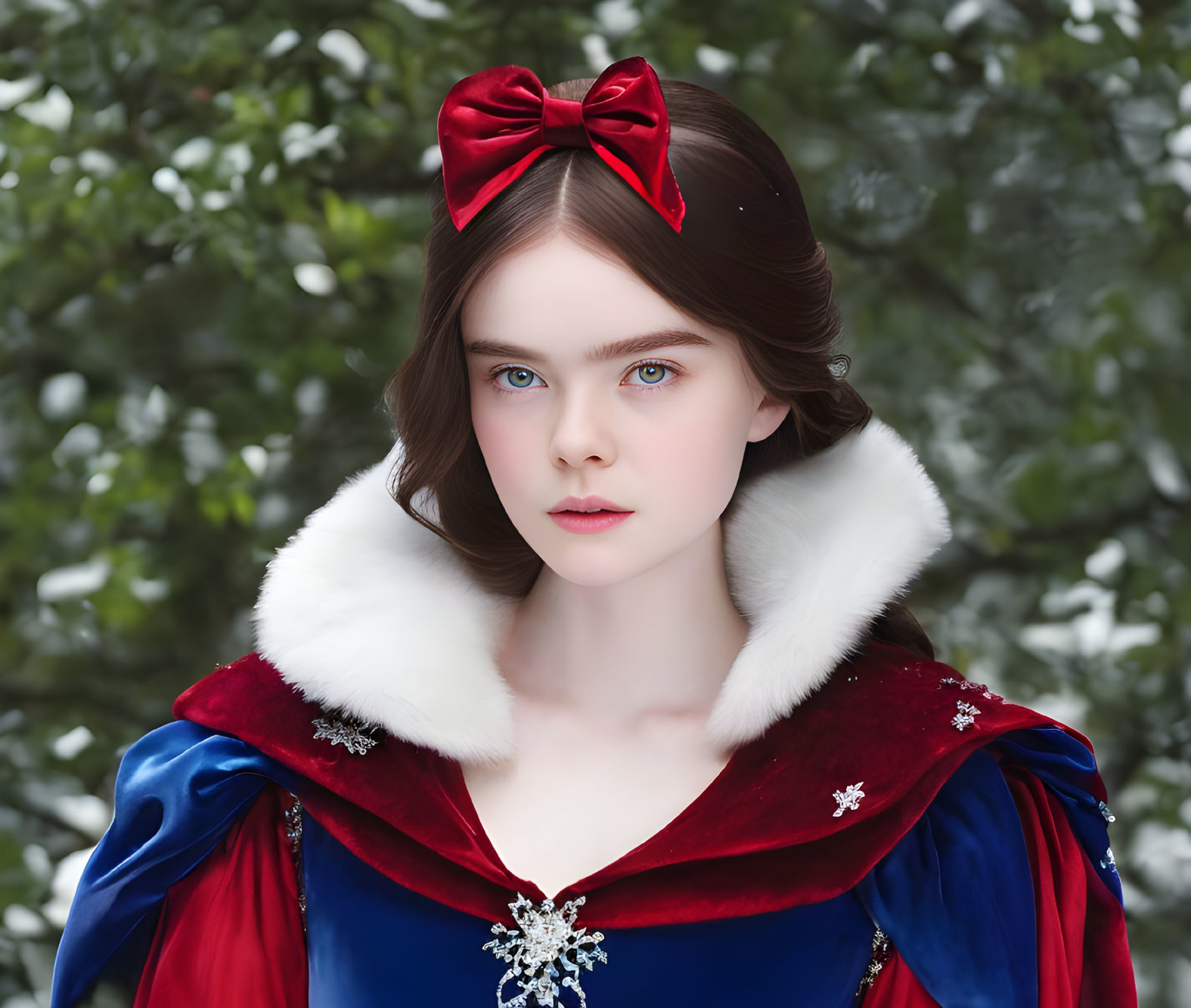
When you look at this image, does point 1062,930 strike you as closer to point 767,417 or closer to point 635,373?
point 767,417

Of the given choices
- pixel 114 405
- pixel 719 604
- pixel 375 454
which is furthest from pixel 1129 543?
pixel 114 405

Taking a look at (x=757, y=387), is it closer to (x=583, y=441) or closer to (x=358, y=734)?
(x=583, y=441)

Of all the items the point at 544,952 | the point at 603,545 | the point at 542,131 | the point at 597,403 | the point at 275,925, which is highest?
the point at 542,131

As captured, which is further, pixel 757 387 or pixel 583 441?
pixel 757 387

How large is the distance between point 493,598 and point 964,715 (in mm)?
496

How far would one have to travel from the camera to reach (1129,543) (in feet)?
6.78

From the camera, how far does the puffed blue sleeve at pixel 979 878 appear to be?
1.22 meters

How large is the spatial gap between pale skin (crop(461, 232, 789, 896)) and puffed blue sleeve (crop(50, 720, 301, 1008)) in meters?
0.23

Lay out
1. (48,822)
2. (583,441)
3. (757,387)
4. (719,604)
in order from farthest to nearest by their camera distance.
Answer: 1. (48,822)
2. (719,604)
3. (757,387)
4. (583,441)

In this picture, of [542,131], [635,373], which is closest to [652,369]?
[635,373]

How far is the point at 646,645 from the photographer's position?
4.46 feet

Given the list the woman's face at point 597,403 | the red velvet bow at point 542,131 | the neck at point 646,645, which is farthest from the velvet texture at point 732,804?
the red velvet bow at point 542,131

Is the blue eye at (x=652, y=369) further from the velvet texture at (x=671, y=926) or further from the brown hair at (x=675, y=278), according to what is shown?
the velvet texture at (x=671, y=926)

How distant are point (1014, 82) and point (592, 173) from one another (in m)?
1.15
